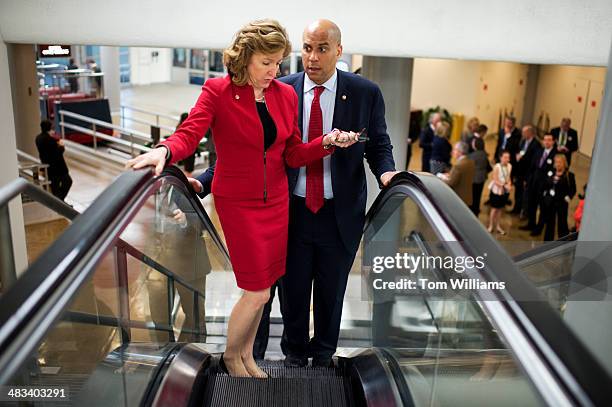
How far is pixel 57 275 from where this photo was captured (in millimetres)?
1582

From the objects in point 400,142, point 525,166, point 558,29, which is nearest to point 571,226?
point 525,166

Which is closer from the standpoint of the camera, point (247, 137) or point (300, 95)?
point (247, 137)

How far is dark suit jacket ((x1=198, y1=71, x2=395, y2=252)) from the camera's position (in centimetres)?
370

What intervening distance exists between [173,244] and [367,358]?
5.11 ft

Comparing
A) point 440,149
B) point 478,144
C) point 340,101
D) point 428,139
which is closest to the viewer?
point 340,101

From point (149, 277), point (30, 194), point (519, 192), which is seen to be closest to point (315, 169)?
point (149, 277)

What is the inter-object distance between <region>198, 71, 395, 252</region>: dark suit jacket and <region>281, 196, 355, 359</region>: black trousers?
92 millimetres

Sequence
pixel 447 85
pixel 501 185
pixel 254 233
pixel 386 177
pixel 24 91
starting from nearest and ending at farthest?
pixel 254 233 → pixel 386 177 → pixel 501 185 → pixel 24 91 → pixel 447 85

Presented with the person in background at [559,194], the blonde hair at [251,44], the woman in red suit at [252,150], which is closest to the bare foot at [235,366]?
the woman in red suit at [252,150]

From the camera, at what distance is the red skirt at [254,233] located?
341 centimetres

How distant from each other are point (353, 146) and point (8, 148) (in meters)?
5.25

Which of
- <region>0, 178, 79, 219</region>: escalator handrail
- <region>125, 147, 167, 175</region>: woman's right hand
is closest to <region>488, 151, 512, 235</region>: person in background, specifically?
<region>0, 178, 79, 219</region>: escalator handrail

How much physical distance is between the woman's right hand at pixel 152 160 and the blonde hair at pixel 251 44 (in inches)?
23.0

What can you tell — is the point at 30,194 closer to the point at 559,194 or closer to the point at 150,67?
the point at 559,194
